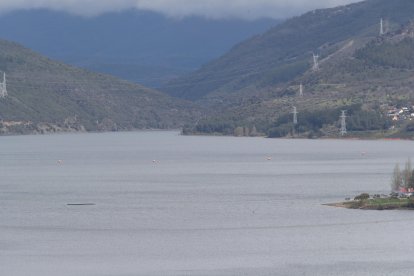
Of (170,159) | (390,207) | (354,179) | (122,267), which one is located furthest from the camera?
(170,159)

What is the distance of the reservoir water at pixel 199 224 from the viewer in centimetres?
7125

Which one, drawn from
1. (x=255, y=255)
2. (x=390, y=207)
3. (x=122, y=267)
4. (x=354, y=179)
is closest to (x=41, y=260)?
(x=122, y=267)

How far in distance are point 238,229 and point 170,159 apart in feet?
312

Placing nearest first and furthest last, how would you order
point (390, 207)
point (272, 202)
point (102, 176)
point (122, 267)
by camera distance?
point (122, 267) < point (390, 207) < point (272, 202) < point (102, 176)

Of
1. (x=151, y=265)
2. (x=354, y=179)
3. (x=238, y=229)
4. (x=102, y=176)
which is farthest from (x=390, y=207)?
(x=102, y=176)

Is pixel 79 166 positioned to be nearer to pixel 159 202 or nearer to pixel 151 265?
pixel 159 202

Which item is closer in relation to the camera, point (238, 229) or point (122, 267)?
point (122, 267)

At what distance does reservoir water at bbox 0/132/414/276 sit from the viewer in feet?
234

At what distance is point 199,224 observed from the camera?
293 ft

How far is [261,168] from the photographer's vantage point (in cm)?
15600

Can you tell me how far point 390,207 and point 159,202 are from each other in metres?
22.9

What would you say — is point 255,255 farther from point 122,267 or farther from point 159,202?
point 159,202

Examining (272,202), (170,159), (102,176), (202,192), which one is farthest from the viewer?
(170,159)

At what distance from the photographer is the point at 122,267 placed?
230 feet
